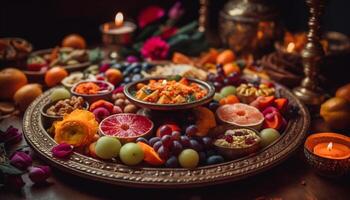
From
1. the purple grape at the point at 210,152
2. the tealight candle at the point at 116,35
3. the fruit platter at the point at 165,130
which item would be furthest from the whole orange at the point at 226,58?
the purple grape at the point at 210,152

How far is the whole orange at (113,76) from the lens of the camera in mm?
2223

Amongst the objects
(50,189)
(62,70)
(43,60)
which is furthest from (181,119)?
(43,60)

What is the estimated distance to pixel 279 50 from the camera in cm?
249

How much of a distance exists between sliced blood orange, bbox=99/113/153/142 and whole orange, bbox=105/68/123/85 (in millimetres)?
449

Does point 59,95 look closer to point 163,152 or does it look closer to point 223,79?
point 163,152

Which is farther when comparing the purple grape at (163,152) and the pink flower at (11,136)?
the pink flower at (11,136)

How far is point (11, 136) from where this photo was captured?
180cm

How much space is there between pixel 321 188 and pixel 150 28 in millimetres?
1699

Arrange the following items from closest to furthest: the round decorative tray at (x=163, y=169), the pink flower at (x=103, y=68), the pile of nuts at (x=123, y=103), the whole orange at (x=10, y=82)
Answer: the round decorative tray at (x=163, y=169), the pile of nuts at (x=123, y=103), the whole orange at (x=10, y=82), the pink flower at (x=103, y=68)

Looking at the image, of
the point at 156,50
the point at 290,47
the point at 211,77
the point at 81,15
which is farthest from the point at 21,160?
Answer: the point at 81,15

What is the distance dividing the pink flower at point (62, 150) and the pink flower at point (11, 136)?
0.29 meters

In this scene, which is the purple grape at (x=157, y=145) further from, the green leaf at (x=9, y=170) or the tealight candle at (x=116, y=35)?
the tealight candle at (x=116, y=35)

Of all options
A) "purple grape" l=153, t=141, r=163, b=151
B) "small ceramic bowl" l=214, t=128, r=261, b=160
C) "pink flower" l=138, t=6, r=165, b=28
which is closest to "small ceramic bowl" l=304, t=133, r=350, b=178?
"small ceramic bowl" l=214, t=128, r=261, b=160

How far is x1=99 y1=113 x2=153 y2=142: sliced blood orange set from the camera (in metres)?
1.68
